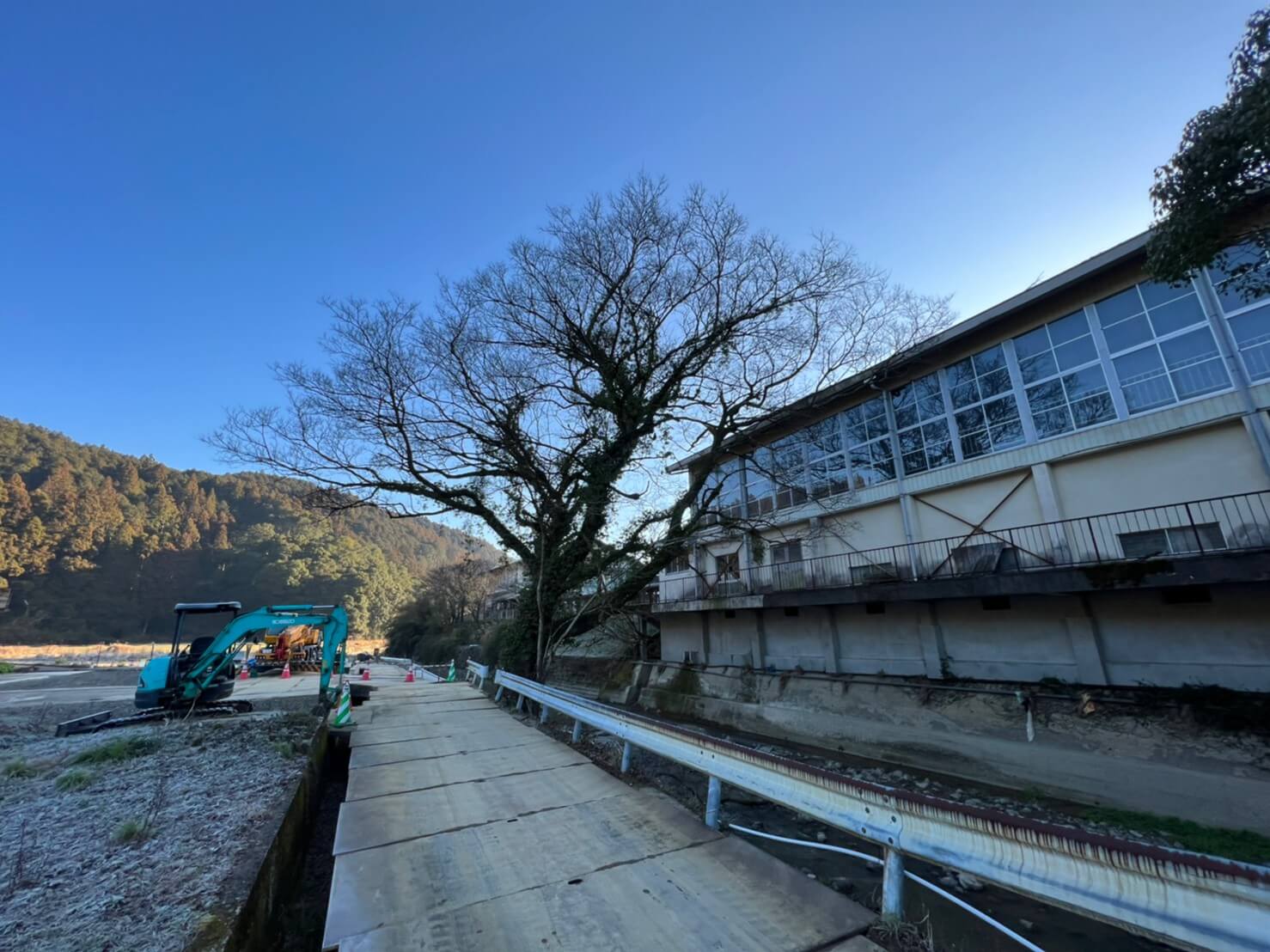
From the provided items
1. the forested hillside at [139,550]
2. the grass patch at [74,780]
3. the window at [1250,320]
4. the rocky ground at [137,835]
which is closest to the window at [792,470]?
the window at [1250,320]

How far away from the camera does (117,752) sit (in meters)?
6.09

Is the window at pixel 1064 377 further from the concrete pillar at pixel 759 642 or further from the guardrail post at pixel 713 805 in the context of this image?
the guardrail post at pixel 713 805

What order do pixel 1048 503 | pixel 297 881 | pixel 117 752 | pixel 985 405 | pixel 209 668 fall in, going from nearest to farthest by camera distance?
pixel 297 881, pixel 117 752, pixel 209 668, pixel 1048 503, pixel 985 405

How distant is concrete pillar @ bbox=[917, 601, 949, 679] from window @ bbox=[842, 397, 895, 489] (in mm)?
4281

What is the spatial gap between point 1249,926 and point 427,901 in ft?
10.9

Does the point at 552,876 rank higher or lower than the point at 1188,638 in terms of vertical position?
lower

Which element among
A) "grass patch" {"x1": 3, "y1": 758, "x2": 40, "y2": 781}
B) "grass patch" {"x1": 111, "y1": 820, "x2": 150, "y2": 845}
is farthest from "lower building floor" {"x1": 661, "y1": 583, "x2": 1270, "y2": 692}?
"grass patch" {"x1": 3, "y1": 758, "x2": 40, "y2": 781}

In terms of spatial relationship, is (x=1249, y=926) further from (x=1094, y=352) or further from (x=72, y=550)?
(x=72, y=550)

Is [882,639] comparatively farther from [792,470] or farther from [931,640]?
[792,470]

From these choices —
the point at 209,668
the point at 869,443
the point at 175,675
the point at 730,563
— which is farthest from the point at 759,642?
the point at 175,675

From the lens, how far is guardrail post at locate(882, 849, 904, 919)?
88.7 inches

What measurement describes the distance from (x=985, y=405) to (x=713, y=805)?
13597 mm

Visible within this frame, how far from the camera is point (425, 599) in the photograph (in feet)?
144

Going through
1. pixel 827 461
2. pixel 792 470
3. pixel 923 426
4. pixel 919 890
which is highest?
pixel 923 426
